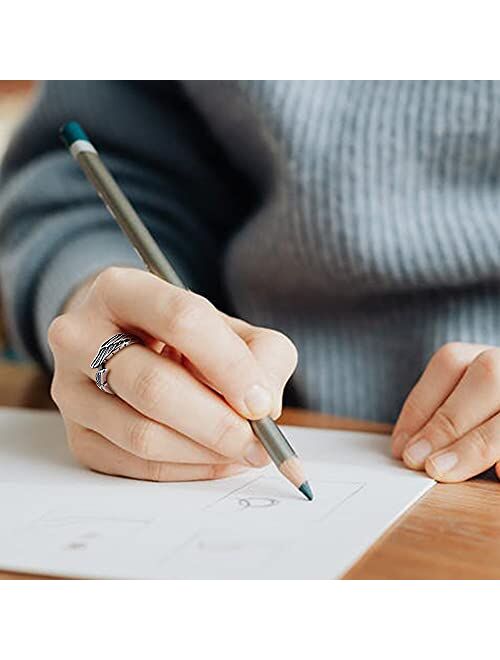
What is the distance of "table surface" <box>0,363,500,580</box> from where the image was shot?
0.38 metres

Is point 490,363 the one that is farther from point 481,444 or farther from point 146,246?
point 146,246

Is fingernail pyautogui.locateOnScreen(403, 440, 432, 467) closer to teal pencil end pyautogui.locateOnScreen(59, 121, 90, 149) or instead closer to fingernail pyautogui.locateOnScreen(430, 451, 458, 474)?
fingernail pyautogui.locateOnScreen(430, 451, 458, 474)

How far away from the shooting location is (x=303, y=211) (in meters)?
0.72

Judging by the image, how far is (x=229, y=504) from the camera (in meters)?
0.45

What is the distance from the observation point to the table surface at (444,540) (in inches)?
A: 14.9

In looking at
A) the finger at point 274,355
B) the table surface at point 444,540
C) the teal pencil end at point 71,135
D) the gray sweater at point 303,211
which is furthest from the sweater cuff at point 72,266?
the table surface at point 444,540

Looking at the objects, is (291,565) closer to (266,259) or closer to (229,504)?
(229,504)

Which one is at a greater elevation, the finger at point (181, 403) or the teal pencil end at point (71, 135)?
the teal pencil end at point (71, 135)

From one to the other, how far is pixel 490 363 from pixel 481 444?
0.15 feet

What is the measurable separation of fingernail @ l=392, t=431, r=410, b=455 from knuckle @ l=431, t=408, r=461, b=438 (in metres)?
0.02

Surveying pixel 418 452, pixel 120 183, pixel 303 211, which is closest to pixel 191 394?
pixel 418 452

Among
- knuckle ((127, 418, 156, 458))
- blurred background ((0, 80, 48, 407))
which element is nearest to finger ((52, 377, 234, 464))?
knuckle ((127, 418, 156, 458))

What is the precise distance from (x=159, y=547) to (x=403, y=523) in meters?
0.11

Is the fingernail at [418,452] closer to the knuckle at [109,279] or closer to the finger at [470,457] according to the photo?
the finger at [470,457]
